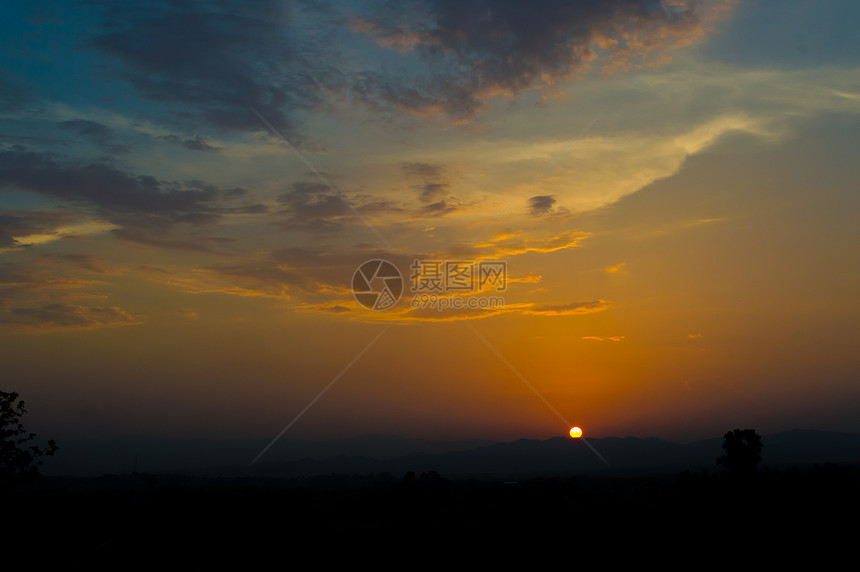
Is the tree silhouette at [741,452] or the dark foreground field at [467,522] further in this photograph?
the tree silhouette at [741,452]

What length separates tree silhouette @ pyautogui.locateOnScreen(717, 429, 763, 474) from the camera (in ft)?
263

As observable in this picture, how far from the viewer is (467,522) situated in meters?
60.3

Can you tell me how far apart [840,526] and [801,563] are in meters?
10.5

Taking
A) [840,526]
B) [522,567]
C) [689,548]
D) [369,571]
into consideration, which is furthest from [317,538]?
[840,526]

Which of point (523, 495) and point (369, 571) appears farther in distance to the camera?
point (523, 495)

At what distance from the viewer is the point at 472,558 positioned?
47125 mm

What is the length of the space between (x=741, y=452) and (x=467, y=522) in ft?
128

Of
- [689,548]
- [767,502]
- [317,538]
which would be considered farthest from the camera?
[767,502]

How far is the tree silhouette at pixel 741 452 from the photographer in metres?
80.2

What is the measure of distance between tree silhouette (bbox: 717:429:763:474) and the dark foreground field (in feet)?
6.18

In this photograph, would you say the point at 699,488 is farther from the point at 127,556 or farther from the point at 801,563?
the point at 127,556

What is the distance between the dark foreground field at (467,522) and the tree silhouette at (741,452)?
1883 millimetres

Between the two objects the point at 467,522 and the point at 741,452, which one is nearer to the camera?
the point at 467,522

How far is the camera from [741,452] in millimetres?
80875
